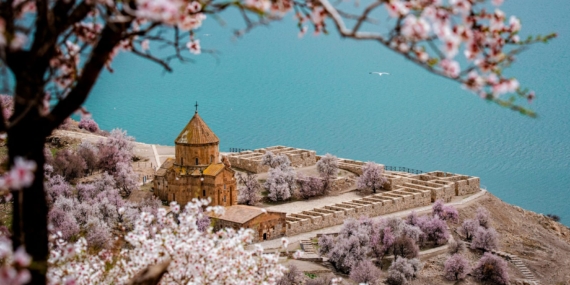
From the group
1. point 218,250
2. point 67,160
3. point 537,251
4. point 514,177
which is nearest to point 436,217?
point 537,251

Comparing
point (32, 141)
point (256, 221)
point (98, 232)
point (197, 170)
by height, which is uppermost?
point (32, 141)

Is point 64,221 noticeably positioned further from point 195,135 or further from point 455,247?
point 455,247

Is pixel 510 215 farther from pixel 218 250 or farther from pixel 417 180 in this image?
pixel 218 250

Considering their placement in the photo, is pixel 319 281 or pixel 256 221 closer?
pixel 319 281

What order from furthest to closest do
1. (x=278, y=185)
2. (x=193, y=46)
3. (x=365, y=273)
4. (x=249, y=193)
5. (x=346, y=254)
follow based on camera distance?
(x=278, y=185), (x=249, y=193), (x=346, y=254), (x=365, y=273), (x=193, y=46)

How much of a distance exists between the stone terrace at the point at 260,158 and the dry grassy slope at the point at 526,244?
9.17 metres

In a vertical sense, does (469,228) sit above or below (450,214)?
below

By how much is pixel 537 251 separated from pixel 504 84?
2639 cm

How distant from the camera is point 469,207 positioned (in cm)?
3247

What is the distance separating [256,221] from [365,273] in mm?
4529

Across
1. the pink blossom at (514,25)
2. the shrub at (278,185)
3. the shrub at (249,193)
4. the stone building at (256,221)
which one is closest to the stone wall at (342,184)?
the shrub at (278,185)

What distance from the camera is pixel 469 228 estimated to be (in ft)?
95.2

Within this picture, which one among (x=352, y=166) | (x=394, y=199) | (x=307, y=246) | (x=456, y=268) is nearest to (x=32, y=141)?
(x=456, y=268)

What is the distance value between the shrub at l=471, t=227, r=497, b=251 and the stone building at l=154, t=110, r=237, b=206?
910 centimetres
